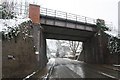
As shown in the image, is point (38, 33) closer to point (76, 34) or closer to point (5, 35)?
point (5, 35)

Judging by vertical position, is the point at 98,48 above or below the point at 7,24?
below

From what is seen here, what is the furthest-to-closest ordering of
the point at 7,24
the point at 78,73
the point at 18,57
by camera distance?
the point at 7,24 < the point at 78,73 < the point at 18,57

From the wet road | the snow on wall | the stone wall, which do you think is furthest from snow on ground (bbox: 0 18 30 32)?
the wet road

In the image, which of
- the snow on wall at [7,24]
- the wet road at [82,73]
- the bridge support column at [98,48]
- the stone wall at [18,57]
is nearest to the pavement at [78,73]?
the wet road at [82,73]

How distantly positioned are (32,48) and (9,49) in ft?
19.8

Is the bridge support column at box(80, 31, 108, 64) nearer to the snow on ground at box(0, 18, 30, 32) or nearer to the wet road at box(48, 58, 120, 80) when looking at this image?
the wet road at box(48, 58, 120, 80)

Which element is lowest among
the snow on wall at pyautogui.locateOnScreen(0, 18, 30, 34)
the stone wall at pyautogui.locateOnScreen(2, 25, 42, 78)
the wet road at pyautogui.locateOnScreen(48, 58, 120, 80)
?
the wet road at pyautogui.locateOnScreen(48, 58, 120, 80)

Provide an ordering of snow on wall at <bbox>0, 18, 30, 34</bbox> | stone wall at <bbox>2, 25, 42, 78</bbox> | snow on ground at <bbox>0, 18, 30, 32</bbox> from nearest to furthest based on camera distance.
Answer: stone wall at <bbox>2, 25, 42, 78</bbox> < snow on wall at <bbox>0, 18, 30, 34</bbox> < snow on ground at <bbox>0, 18, 30, 32</bbox>

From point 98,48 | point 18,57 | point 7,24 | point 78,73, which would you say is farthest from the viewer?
point 98,48

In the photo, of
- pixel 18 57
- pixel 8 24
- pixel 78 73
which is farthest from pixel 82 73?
pixel 8 24

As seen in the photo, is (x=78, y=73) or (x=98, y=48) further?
(x=98, y=48)

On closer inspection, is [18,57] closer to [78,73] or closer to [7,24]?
[7,24]

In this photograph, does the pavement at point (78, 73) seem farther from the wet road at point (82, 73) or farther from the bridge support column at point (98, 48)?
the bridge support column at point (98, 48)

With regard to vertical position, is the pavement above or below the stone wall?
below
